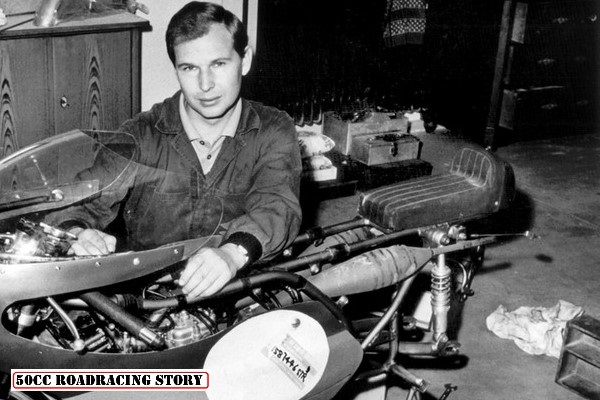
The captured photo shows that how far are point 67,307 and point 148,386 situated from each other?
0.28 meters

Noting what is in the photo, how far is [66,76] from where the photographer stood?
3271mm

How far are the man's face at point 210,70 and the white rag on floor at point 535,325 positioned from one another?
1804 mm

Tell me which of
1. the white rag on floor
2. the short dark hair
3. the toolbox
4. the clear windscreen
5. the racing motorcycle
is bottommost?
the white rag on floor

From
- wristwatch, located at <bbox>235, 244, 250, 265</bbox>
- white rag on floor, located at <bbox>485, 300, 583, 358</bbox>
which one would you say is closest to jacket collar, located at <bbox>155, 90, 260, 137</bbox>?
wristwatch, located at <bbox>235, 244, 250, 265</bbox>

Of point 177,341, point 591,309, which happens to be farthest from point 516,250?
point 177,341

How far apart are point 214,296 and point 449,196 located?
964 millimetres

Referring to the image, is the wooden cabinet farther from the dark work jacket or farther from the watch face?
the watch face

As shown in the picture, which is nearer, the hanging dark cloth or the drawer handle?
the drawer handle

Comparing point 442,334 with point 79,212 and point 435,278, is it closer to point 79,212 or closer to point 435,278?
point 435,278

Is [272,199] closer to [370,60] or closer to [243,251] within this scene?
[243,251]

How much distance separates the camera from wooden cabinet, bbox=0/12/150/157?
3.11m
